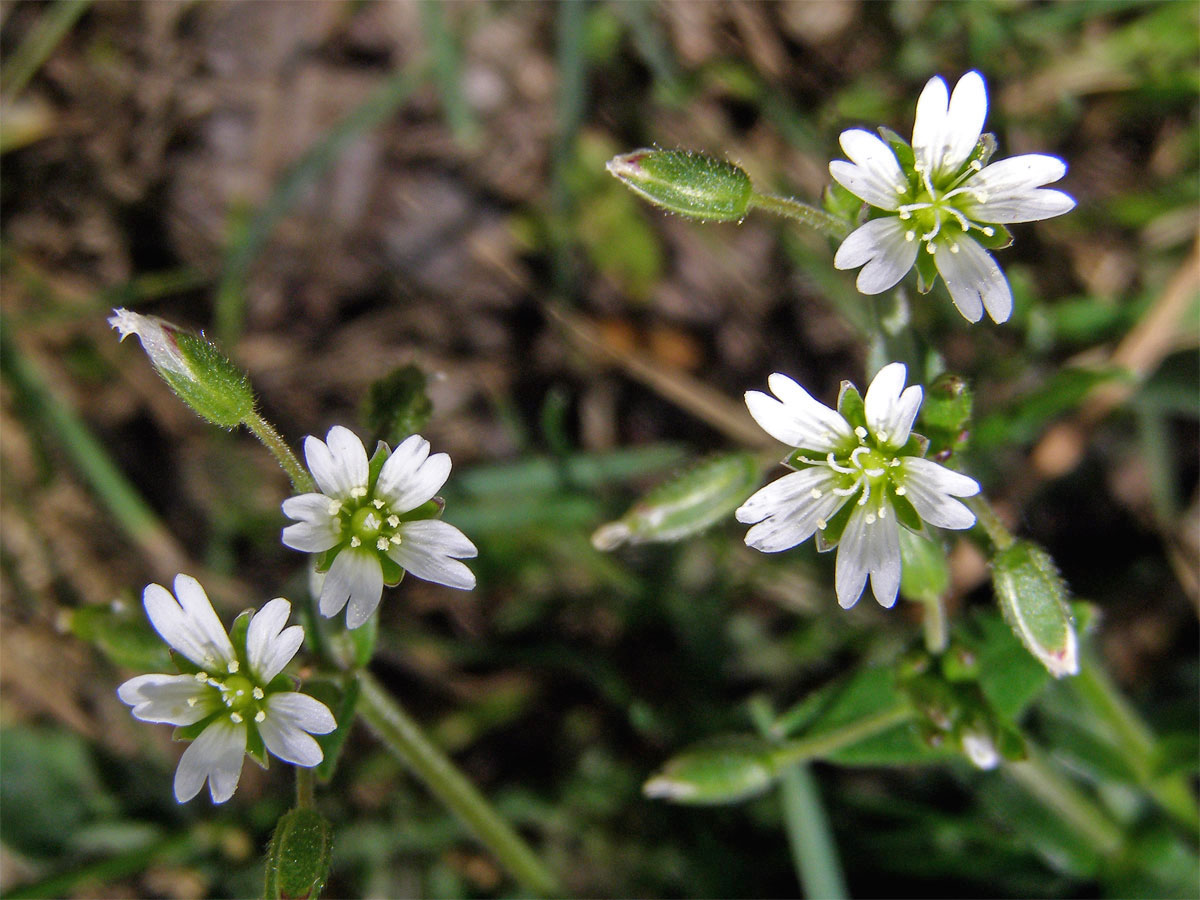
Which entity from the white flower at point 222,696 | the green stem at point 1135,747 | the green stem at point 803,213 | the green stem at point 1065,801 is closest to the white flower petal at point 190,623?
the white flower at point 222,696

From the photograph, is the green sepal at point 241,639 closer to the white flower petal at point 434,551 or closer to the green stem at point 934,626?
the white flower petal at point 434,551

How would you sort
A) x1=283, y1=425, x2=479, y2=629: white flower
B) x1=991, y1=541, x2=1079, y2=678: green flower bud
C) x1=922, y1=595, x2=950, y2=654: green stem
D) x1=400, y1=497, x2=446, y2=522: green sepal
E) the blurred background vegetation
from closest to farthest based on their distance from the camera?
x1=283, y1=425, x2=479, y2=629: white flower
x1=991, y1=541, x2=1079, y2=678: green flower bud
x1=400, y1=497, x2=446, y2=522: green sepal
x1=922, y1=595, x2=950, y2=654: green stem
the blurred background vegetation

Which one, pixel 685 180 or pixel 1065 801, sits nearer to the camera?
pixel 685 180

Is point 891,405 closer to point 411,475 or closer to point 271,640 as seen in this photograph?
point 411,475

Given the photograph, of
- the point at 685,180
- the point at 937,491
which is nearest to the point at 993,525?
the point at 937,491

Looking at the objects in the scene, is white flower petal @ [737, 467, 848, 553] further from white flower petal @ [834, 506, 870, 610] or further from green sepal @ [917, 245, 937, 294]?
green sepal @ [917, 245, 937, 294]

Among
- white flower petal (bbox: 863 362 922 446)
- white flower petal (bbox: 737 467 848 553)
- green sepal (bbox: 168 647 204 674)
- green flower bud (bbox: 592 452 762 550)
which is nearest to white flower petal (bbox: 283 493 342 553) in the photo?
green sepal (bbox: 168 647 204 674)

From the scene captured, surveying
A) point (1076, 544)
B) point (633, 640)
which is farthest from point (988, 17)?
point (633, 640)

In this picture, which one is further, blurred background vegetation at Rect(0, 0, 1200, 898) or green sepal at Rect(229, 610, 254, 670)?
blurred background vegetation at Rect(0, 0, 1200, 898)
